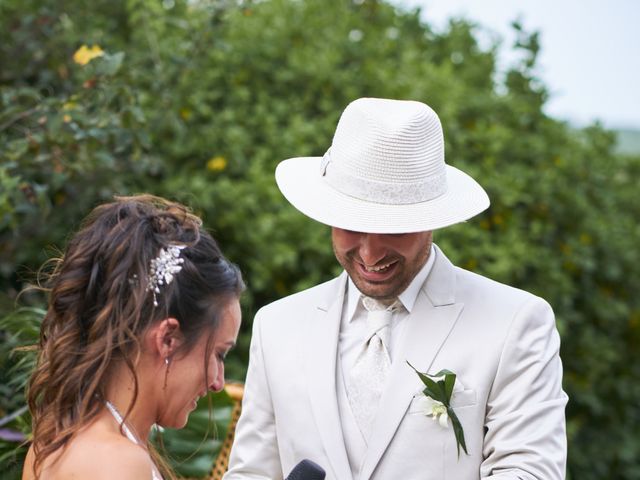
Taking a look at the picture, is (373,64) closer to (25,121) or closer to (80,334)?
(25,121)

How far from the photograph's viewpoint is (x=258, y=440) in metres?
3.11

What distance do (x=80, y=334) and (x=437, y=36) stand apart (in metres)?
4.68

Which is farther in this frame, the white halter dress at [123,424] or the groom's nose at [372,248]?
the groom's nose at [372,248]

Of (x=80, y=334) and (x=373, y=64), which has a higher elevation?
(x=80, y=334)

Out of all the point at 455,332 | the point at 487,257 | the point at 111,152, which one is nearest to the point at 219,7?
the point at 111,152

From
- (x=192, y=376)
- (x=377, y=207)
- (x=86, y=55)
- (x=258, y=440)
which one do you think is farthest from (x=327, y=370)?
(x=86, y=55)

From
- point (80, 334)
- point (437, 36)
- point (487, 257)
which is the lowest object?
point (487, 257)

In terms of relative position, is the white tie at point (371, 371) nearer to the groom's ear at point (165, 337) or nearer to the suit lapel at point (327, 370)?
the suit lapel at point (327, 370)

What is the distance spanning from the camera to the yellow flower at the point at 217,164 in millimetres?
5422

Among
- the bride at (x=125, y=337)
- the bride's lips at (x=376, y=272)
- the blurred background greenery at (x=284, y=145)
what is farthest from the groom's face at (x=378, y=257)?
the blurred background greenery at (x=284, y=145)

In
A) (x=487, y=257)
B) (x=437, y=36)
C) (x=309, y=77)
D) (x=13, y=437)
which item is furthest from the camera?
(x=437, y=36)

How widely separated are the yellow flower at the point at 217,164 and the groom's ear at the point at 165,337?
10.1ft

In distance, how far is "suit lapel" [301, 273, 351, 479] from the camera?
2.89 meters

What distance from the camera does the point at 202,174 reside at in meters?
5.50
